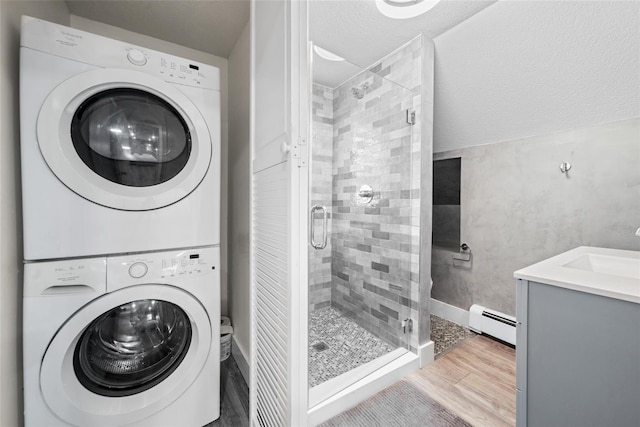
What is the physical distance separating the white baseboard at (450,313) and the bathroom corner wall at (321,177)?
4.48 feet

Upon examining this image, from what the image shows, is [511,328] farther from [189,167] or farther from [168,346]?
[189,167]

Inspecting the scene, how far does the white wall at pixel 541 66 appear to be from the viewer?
1.34m

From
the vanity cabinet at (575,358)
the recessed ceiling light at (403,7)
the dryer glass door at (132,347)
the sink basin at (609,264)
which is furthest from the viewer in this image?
the recessed ceiling light at (403,7)

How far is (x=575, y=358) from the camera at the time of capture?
95 cm

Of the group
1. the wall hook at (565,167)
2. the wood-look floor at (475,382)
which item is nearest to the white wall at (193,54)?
the wood-look floor at (475,382)

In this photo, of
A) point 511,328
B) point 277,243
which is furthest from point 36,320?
point 511,328

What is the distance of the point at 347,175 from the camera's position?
6.53ft

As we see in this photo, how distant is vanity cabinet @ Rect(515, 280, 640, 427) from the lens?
0.84 meters

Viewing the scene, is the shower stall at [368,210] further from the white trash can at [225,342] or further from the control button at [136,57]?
the control button at [136,57]

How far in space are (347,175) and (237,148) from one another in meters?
0.86

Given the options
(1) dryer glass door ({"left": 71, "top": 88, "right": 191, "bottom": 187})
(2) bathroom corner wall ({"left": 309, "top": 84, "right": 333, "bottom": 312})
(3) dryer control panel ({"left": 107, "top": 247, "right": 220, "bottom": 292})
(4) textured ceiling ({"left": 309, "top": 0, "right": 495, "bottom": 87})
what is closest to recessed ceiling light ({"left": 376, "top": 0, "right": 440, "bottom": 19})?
(4) textured ceiling ({"left": 309, "top": 0, "right": 495, "bottom": 87})

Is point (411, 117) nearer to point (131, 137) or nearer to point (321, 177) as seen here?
point (321, 177)

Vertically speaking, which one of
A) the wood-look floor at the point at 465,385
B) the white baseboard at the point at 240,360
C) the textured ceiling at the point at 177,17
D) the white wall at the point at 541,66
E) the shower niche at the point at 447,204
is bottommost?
the wood-look floor at the point at 465,385

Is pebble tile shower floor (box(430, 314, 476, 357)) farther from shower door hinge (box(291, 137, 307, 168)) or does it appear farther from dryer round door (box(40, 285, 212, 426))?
shower door hinge (box(291, 137, 307, 168))
